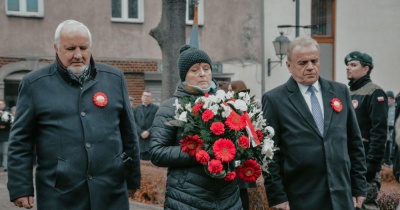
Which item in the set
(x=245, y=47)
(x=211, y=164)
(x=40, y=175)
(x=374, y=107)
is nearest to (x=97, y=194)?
(x=40, y=175)

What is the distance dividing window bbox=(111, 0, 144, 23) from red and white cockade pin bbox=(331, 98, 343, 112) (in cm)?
1958

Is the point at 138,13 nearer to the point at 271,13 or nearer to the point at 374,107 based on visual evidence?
the point at 271,13

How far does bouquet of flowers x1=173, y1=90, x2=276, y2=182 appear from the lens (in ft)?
17.6

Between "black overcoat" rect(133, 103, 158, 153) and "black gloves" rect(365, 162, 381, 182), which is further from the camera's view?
"black overcoat" rect(133, 103, 158, 153)

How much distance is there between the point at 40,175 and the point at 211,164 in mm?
1170

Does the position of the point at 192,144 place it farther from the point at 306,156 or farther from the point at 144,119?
the point at 144,119

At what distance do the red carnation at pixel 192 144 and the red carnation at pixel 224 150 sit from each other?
12 centimetres

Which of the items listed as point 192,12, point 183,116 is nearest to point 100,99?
point 183,116

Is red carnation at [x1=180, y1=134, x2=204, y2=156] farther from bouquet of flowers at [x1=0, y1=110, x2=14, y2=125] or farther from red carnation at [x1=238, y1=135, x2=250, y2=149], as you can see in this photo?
bouquet of flowers at [x1=0, y1=110, x2=14, y2=125]

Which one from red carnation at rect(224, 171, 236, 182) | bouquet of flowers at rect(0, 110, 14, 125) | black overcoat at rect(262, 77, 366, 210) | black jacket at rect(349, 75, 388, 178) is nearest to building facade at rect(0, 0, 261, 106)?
bouquet of flowers at rect(0, 110, 14, 125)

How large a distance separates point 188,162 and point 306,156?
0.88m

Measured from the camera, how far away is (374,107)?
7957mm

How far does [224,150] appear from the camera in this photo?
5363 millimetres

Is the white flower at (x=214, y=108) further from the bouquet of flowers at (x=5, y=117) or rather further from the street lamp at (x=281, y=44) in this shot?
the street lamp at (x=281, y=44)
